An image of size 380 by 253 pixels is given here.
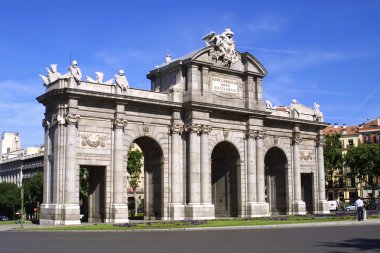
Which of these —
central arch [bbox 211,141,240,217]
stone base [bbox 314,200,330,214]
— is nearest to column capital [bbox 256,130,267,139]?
central arch [bbox 211,141,240,217]

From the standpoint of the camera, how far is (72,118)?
4312 cm

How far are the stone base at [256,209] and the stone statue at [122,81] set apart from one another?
1739 centimetres

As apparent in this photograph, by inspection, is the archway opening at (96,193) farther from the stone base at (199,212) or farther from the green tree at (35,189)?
the green tree at (35,189)

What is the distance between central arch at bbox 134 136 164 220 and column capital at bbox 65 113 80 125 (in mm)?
7351

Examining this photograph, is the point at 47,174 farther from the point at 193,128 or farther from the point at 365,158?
the point at 365,158

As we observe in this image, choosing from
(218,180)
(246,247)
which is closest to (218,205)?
(218,180)

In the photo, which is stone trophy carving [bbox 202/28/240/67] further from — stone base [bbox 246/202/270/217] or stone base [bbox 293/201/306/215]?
stone base [bbox 293/201/306/215]

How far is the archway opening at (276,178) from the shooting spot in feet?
196

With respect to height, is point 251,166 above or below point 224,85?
below

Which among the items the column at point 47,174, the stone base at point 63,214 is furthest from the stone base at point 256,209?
the column at point 47,174

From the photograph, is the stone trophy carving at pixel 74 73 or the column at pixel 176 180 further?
the column at pixel 176 180

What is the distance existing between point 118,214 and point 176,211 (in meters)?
6.02

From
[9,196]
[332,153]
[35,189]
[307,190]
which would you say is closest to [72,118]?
[307,190]

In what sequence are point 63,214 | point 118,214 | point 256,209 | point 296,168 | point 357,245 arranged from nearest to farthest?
point 357,245, point 63,214, point 118,214, point 256,209, point 296,168
